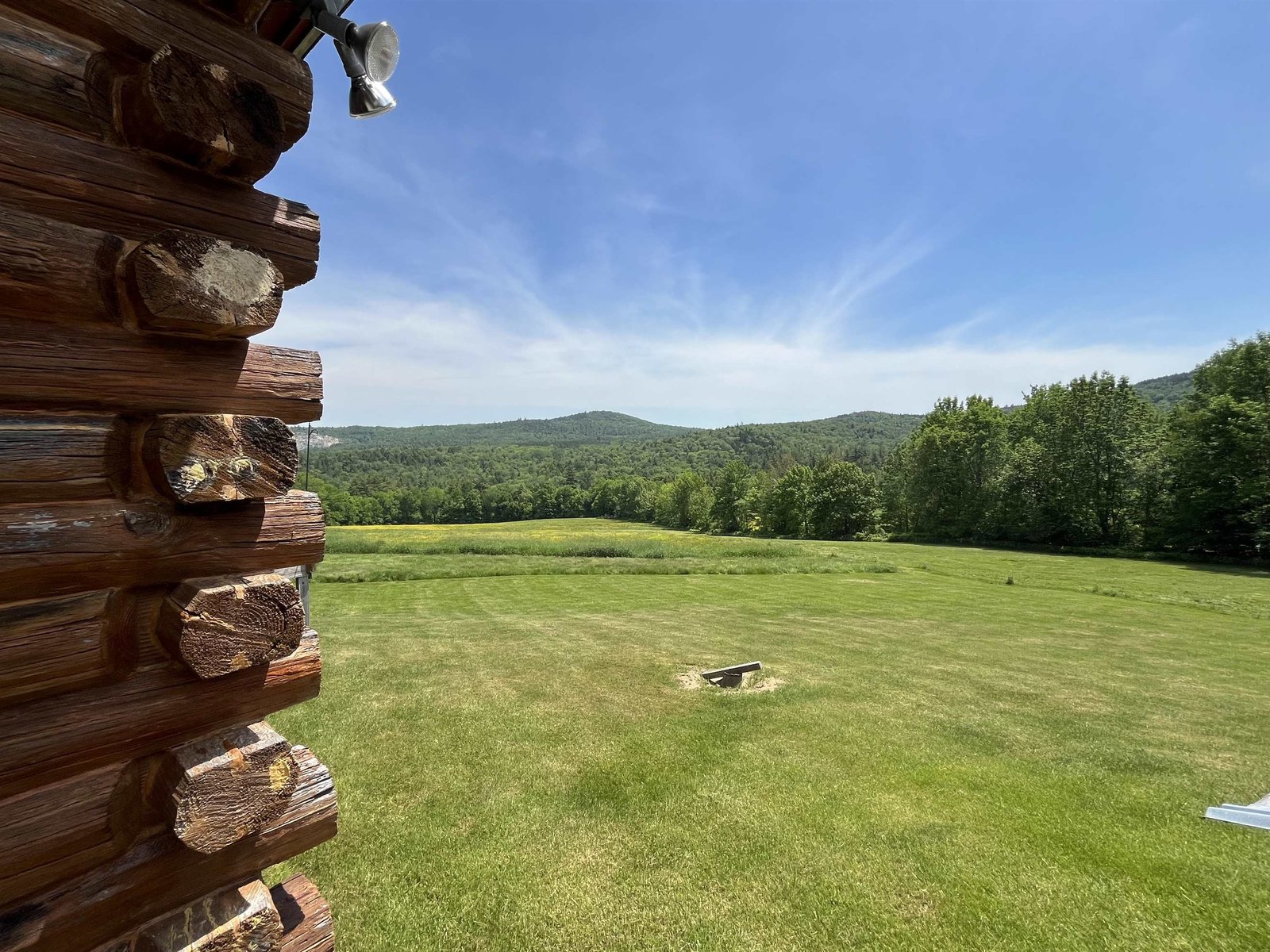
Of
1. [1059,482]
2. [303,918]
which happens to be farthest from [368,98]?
[1059,482]

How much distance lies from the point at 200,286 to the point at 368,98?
1.77 metres

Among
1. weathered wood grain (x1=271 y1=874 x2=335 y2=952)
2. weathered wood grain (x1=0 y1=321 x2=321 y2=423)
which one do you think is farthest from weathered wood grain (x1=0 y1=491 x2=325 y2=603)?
weathered wood grain (x1=271 y1=874 x2=335 y2=952)

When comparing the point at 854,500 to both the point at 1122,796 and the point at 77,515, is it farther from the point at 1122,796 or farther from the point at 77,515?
the point at 77,515

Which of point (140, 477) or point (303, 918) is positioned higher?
point (140, 477)

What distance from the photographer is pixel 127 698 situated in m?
1.88

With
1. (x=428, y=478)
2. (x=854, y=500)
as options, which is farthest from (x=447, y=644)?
(x=428, y=478)

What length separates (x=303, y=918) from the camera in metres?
2.45

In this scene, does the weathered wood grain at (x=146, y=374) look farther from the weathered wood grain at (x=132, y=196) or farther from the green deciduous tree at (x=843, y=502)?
the green deciduous tree at (x=843, y=502)

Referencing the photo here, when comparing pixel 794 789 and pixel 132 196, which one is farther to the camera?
pixel 794 789

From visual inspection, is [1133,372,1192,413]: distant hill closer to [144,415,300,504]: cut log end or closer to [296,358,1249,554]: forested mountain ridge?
[296,358,1249,554]: forested mountain ridge

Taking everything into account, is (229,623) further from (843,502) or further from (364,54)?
(843,502)

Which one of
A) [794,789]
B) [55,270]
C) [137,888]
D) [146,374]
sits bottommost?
[794,789]

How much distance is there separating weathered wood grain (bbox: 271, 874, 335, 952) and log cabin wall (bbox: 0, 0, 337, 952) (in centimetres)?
33

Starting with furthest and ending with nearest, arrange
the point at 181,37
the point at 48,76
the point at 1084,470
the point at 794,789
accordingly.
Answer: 1. the point at 1084,470
2. the point at 794,789
3. the point at 181,37
4. the point at 48,76
